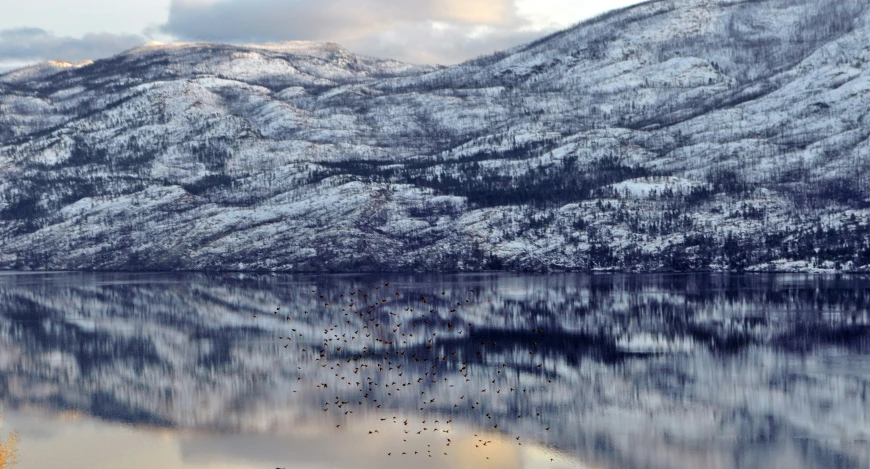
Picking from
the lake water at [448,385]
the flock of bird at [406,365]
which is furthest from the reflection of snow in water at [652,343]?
the flock of bird at [406,365]

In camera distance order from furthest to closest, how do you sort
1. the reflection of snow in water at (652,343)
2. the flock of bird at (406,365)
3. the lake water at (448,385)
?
the reflection of snow in water at (652,343), the flock of bird at (406,365), the lake water at (448,385)

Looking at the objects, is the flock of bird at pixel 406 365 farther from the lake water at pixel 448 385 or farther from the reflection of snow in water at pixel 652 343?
the reflection of snow in water at pixel 652 343

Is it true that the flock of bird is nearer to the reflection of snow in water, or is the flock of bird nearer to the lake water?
the lake water

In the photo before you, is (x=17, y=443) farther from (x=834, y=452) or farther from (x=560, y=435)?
(x=834, y=452)

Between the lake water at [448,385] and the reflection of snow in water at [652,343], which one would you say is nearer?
the lake water at [448,385]

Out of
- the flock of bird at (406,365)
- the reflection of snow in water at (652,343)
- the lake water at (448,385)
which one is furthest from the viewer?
the reflection of snow in water at (652,343)

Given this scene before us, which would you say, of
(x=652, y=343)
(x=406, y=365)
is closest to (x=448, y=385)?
(x=406, y=365)

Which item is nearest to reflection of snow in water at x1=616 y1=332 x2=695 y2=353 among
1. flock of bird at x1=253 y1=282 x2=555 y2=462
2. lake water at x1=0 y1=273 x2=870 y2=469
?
lake water at x1=0 y1=273 x2=870 y2=469
